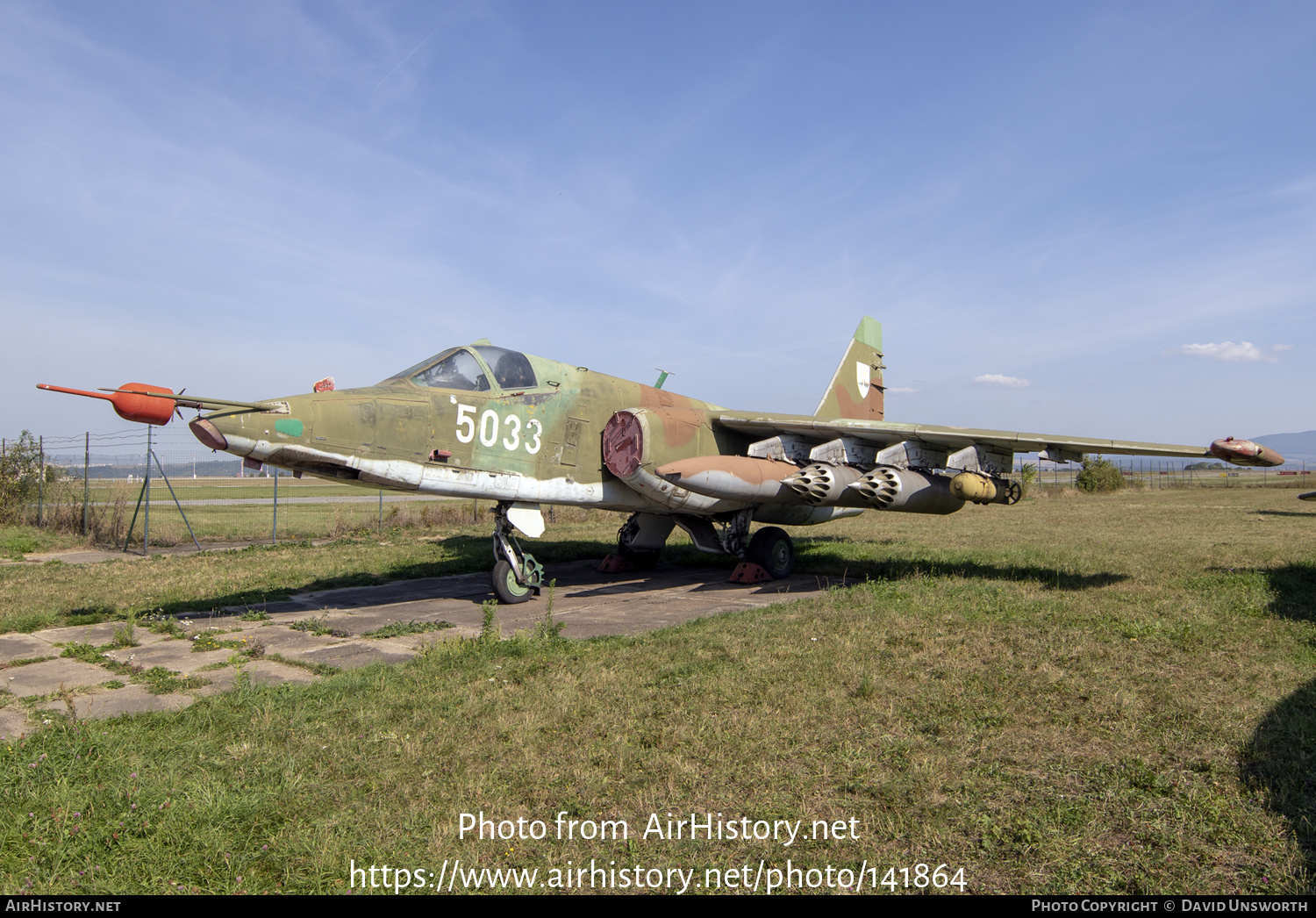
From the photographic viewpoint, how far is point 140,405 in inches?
278

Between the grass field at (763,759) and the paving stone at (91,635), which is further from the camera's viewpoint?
the paving stone at (91,635)

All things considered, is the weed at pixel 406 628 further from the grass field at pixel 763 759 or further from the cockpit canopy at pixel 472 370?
the cockpit canopy at pixel 472 370

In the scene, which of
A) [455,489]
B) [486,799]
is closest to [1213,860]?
[486,799]

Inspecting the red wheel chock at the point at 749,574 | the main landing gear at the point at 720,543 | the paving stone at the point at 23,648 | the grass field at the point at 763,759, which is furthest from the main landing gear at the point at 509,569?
the paving stone at the point at 23,648

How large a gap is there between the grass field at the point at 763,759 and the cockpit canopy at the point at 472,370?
3.82 m

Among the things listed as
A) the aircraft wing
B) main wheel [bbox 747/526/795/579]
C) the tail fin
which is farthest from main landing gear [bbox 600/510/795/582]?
the tail fin

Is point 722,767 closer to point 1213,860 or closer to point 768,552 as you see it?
point 1213,860

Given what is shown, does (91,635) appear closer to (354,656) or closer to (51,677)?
(51,677)

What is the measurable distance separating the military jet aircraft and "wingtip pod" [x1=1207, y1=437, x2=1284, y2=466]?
3 centimetres

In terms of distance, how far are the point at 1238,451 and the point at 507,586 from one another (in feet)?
30.1

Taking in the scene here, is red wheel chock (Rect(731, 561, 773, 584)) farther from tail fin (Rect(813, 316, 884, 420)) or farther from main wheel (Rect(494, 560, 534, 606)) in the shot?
tail fin (Rect(813, 316, 884, 420))

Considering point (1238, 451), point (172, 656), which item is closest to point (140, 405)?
point (172, 656)

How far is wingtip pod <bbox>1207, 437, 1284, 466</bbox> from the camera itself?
317 inches

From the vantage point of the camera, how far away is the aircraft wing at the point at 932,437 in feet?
33.3
